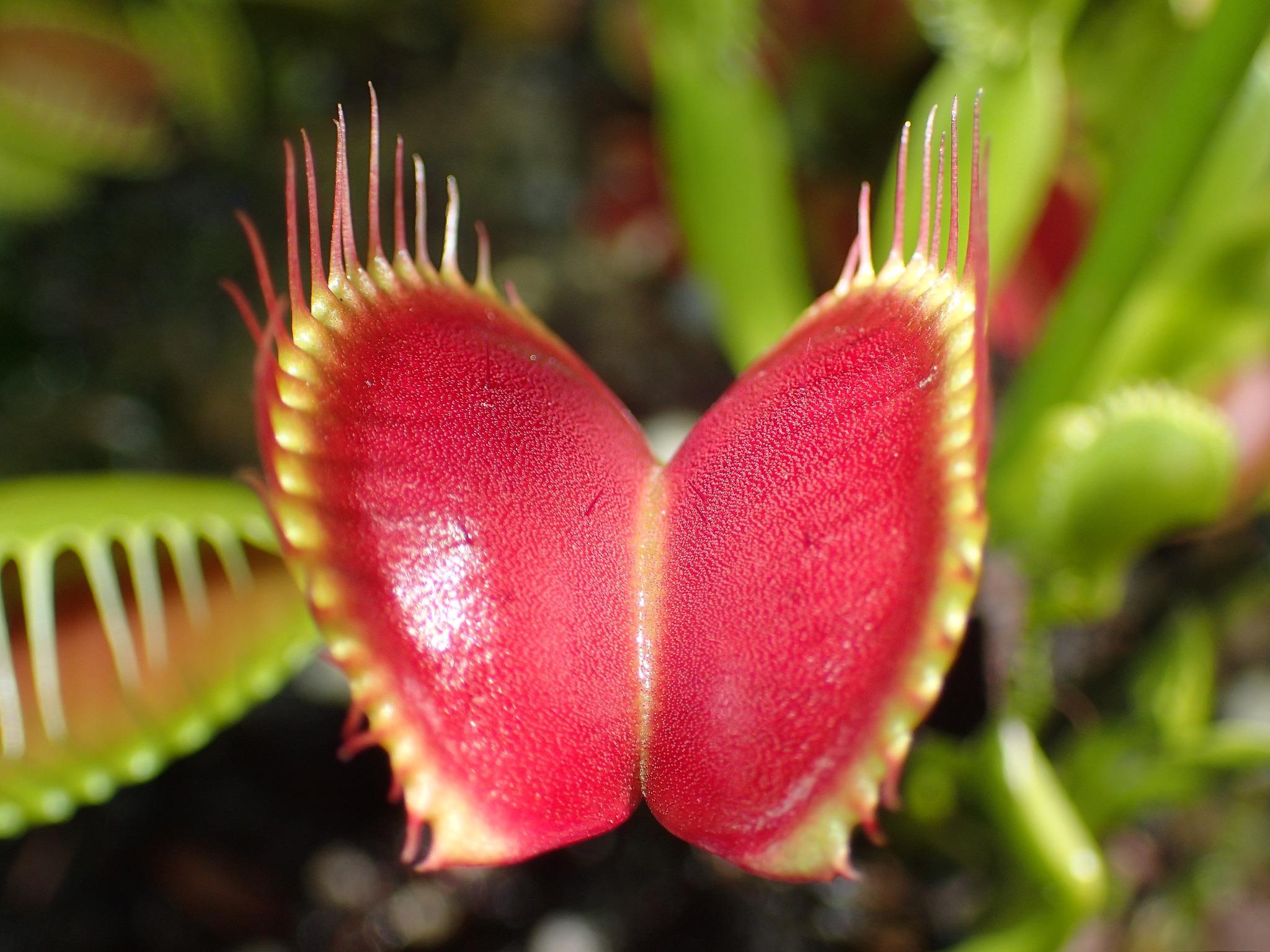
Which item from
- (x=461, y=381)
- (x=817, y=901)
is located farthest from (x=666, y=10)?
(x=817, y=901)

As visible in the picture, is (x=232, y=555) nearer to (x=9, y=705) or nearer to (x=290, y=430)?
(x=9, y=705)

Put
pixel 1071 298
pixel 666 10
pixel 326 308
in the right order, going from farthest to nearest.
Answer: pixel 666 10 < pixel 1071 298 < pixel 326 308

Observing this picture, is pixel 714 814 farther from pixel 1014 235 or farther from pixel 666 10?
pixel 666 10

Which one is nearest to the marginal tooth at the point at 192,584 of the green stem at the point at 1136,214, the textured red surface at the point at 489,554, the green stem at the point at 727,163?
the textured red surface at the point at 489,554

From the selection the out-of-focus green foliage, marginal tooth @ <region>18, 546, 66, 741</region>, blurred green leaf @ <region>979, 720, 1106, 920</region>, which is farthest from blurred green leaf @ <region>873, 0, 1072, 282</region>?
the out-of-focus green foliage

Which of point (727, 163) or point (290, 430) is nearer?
point (290, 430)

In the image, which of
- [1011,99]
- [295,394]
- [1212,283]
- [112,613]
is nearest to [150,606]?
[112,613]

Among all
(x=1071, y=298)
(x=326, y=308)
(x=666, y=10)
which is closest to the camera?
(x=326, y=308)
